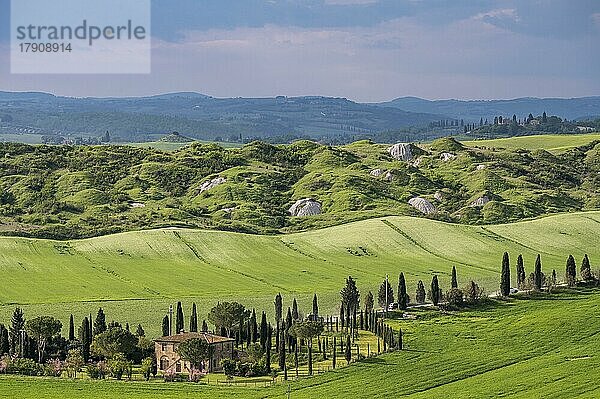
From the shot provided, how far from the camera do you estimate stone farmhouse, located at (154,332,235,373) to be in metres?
92.7

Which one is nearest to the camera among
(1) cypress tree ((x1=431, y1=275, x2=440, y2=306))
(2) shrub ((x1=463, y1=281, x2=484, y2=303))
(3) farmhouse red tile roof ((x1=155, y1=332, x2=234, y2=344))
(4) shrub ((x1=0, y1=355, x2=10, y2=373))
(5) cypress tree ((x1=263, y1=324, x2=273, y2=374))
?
(5) cypress tree ((x1=263, y1=324, x2=273, y2=374))

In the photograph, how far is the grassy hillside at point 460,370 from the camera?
8000cm

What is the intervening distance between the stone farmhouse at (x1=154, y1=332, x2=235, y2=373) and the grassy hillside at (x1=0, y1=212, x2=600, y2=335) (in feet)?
43.8

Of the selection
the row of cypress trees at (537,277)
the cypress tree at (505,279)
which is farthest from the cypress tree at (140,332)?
the row of cypress trees at (537,277)

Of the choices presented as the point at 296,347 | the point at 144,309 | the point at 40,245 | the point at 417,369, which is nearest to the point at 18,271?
the point at 40,245

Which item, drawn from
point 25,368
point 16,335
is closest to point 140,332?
point 16,335

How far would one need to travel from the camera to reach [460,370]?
88.2 meters

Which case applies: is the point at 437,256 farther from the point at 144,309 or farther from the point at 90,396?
the point at 90,396

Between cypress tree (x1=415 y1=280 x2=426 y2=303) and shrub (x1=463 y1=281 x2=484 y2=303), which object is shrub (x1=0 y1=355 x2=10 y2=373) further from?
shrub (x1=463 y1=281 x2=484 y2=303)

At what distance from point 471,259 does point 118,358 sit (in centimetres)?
8388

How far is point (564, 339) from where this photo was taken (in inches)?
3962

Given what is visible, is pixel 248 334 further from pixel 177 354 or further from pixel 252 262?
pixel 252 262

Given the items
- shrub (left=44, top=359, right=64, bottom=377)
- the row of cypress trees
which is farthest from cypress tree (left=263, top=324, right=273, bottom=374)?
the row of cypress trees

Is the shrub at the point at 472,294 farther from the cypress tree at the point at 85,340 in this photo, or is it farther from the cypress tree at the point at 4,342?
the cypress tree at the point at 4,342
